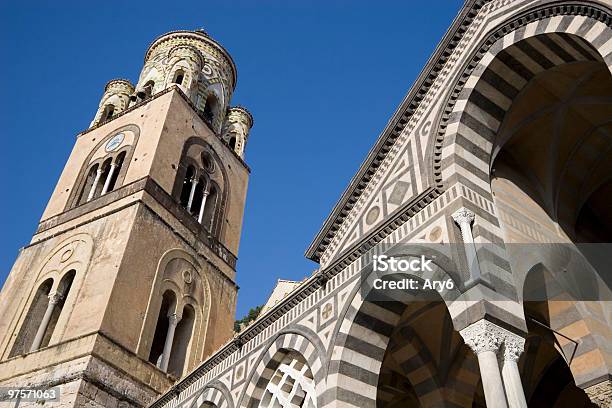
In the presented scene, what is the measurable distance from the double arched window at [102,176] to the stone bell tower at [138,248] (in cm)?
5

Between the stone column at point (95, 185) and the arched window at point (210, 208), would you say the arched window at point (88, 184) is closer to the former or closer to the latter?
the stone column at point (95, 185)

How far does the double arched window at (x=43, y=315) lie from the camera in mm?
17172

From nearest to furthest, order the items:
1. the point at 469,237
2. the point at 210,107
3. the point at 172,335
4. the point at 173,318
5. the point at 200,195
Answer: the point at 469,237 < the point at 172,335 < the point at 173,318 < the point at 200,195 < the point at 210,107

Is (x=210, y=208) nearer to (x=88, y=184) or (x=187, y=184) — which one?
(x=187, y=184)

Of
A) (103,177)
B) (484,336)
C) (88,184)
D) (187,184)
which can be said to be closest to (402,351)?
(484,336)

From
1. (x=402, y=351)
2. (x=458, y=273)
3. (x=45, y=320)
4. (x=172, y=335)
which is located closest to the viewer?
(x=458, y=273)

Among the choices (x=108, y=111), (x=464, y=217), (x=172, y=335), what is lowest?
(x=464, y=217)

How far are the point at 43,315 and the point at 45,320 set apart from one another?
760 mm

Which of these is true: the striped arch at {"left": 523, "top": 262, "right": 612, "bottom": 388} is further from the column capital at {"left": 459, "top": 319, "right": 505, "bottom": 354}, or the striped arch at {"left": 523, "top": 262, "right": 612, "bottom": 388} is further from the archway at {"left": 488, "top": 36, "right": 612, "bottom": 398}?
the column capital at {"left": 459, "top": 319, "right": 505, "bottom": 354}

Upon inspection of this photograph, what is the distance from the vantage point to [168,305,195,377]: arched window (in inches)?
726

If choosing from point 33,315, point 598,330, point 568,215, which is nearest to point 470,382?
point 598,330

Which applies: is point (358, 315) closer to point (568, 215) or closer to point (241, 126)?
point (568, 215)

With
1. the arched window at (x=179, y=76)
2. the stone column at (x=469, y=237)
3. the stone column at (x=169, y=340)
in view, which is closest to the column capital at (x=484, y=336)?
the stone column at (x=469, y=237)

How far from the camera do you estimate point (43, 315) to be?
18.1 metres
